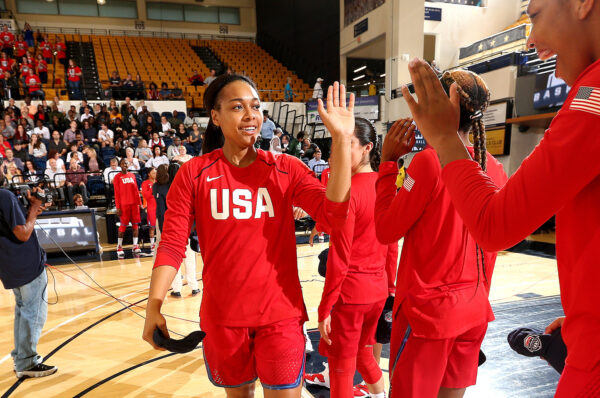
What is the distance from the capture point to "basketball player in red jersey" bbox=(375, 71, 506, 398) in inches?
54.4

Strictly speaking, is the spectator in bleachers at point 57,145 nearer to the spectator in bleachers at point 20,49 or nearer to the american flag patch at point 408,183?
the spectator in bleachers at point 20,49

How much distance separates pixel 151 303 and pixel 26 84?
663 inches

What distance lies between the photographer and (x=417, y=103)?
871 millimetres

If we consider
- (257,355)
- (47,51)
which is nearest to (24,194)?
(257,355)

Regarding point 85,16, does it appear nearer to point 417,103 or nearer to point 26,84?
point 26,84

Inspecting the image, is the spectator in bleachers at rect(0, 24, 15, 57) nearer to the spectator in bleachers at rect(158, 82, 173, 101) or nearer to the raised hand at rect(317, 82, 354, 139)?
the spectator in bleachers at rect(158, 82, 173, 101)

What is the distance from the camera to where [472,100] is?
123cm

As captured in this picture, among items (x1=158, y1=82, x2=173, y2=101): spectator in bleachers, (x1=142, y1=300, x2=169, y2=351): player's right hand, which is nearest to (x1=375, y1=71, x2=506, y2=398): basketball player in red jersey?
(x1=142, y1=300, x2=169, y2=351): player's right hand

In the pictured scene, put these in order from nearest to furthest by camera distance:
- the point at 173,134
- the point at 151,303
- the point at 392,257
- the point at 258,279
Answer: the point at 151,303, the point at 258,279, the point at 392,257, the point at 173,134

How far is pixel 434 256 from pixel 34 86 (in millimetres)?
16526

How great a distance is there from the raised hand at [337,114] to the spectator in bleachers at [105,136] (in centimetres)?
1196

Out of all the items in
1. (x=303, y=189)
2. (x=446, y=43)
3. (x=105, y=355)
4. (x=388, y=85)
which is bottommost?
(x=105, y=355)

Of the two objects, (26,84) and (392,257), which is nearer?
(392,257)

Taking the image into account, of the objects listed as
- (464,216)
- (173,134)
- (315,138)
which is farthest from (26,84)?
(464,216)
